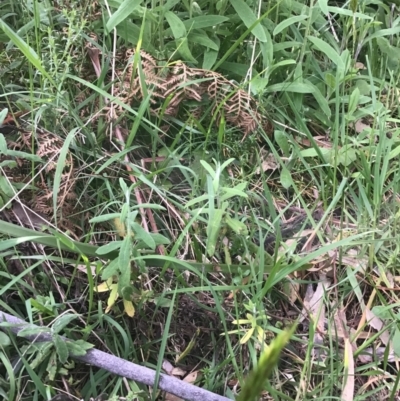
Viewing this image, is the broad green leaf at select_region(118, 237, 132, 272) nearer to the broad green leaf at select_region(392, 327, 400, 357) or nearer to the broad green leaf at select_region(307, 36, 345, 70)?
the broad green leaf at select_region(392, 327, 400, 357)

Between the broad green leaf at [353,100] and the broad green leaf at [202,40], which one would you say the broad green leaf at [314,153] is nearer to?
the broad green leaf at [353,100]

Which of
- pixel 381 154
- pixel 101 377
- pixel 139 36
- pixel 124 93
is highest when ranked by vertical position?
pixel 139 36

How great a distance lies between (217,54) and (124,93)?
0.40 m

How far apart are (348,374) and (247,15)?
48.0 inches

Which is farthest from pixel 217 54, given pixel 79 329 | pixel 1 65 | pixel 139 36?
pixel 79 329

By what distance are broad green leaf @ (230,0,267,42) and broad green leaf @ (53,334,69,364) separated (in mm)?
1194

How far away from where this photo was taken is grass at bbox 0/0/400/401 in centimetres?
128

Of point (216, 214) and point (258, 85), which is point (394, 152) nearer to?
point (258, 85)

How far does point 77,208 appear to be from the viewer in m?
1.50

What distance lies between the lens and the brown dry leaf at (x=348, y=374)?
125 centimetres

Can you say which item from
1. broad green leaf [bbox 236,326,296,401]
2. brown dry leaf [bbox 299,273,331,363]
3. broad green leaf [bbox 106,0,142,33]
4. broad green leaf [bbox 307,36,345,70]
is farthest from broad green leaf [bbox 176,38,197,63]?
broad green leaf [bbox 236,326,296,401]

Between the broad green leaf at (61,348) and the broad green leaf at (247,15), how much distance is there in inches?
47.0

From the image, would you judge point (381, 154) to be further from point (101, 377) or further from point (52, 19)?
point (52, 19)

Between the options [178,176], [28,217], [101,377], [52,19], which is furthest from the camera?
[52,19]
